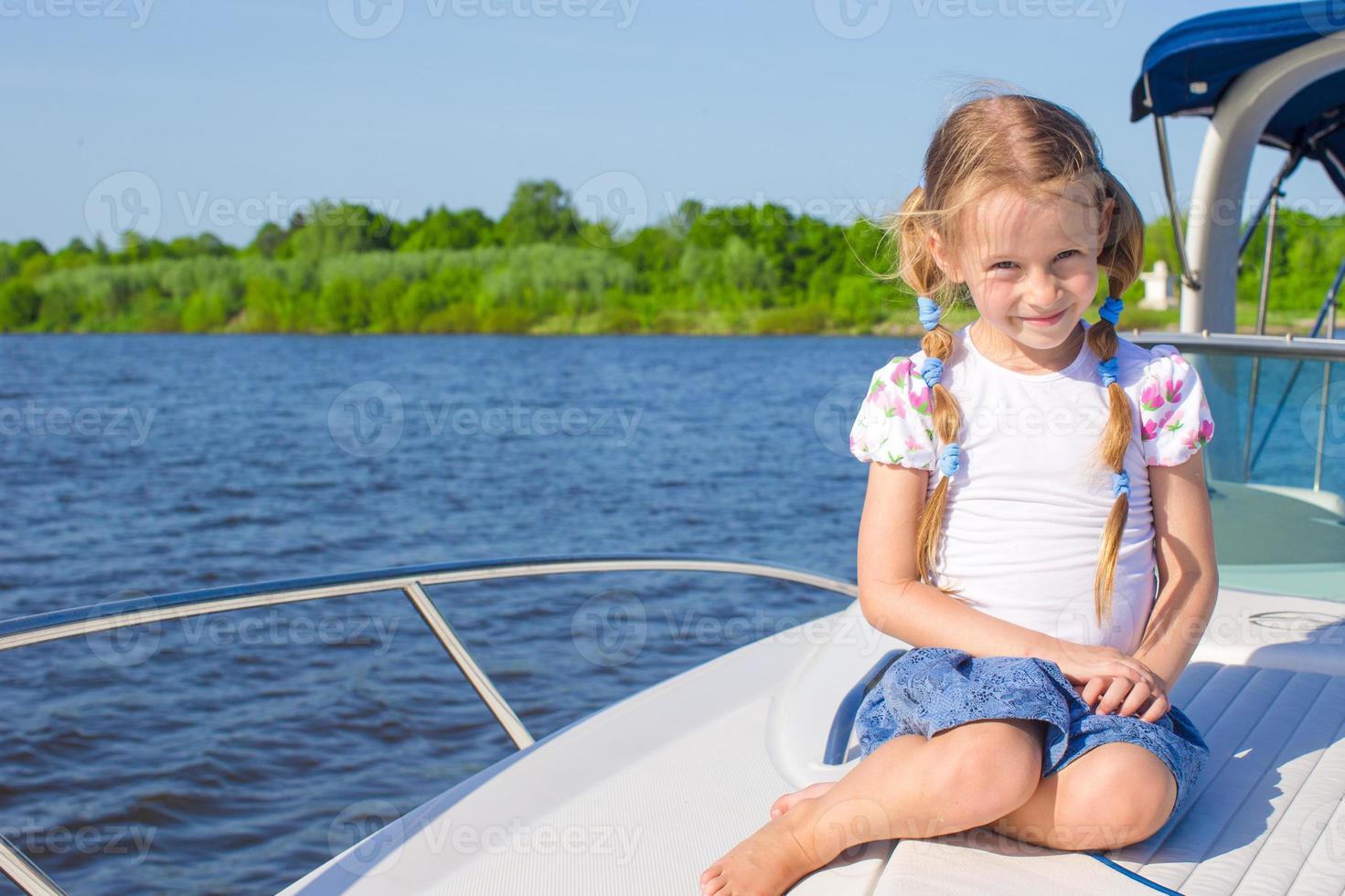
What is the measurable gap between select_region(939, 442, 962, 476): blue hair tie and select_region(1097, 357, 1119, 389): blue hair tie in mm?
250

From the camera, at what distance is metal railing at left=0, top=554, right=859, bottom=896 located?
176cm

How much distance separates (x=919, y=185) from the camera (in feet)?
6.09

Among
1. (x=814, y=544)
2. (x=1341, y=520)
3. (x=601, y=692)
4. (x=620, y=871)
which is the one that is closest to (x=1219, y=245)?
(x=1341, y=520)

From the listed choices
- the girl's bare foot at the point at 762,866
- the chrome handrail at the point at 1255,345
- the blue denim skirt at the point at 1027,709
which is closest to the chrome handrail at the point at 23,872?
the girl's bare foot at the point at 762,866

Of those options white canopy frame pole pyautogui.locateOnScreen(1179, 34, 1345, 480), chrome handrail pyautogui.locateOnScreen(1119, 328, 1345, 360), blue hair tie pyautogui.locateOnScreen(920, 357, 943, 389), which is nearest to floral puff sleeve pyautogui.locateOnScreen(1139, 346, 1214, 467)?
blue hair tie pyautogui.locateOnScreen(920, 357, 943, 389)

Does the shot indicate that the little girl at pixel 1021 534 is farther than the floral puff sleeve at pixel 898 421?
No

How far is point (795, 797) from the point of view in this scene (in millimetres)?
1773

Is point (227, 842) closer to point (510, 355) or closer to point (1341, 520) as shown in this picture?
point (1341, 520)

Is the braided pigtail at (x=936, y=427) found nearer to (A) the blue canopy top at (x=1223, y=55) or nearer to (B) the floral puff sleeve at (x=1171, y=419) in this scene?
(B) the floral puff sleeve at (x=1171, y=419)

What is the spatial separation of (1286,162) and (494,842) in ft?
14.9

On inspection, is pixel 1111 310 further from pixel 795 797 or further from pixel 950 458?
→ pixel 795 797

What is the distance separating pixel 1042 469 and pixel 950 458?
5.6 inches

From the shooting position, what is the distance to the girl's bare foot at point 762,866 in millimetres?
1558

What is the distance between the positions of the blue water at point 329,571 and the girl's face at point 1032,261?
199 centimetres
